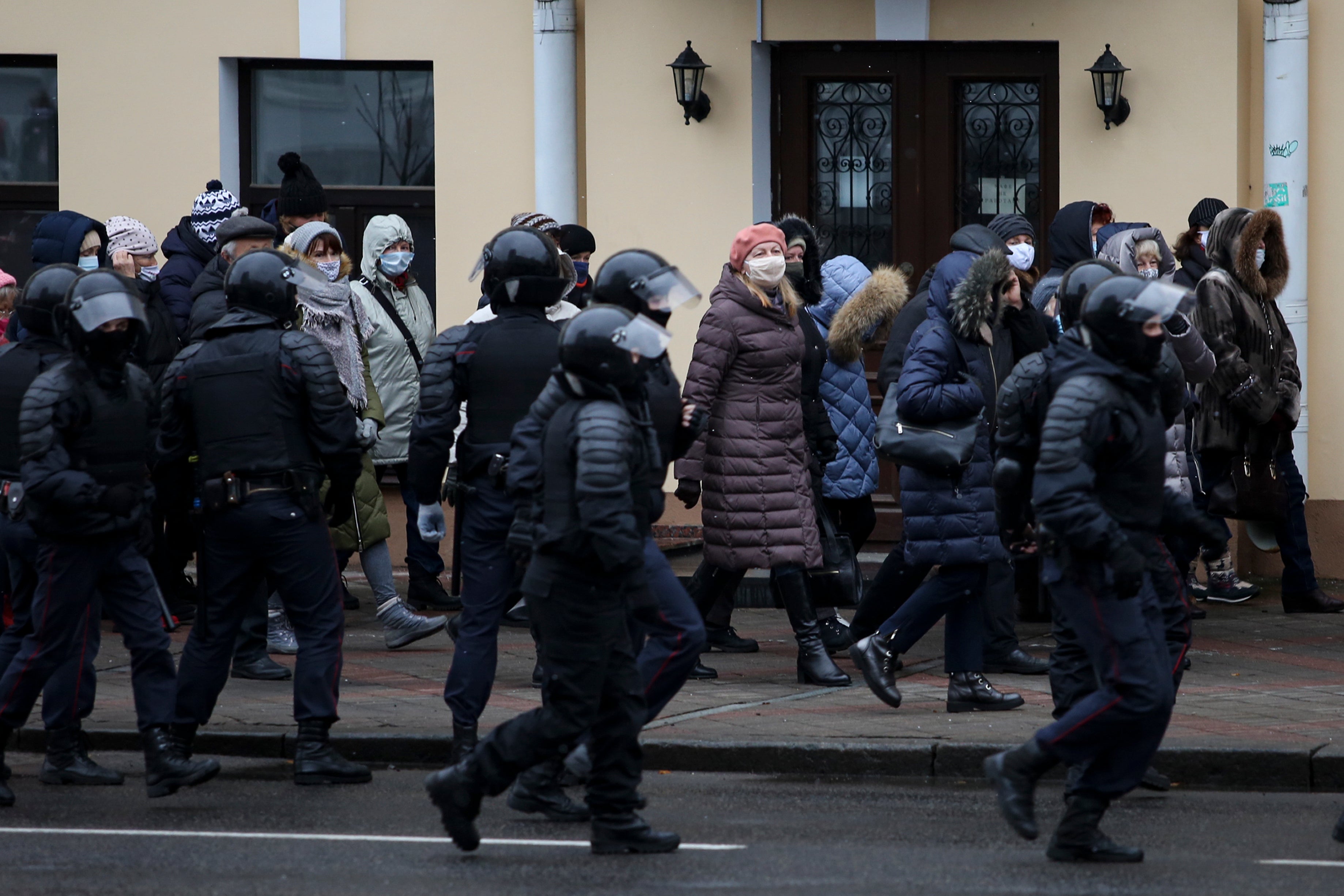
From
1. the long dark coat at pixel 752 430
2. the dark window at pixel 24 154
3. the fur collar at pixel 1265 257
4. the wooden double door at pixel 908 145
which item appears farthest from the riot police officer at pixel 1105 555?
the dark window at pixel 24 154

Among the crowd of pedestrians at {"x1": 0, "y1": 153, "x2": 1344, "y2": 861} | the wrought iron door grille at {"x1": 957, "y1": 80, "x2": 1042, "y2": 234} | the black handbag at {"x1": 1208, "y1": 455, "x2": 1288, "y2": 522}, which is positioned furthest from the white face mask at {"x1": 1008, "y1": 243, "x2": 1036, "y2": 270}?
the wrought iron door grille at {"x1": 957, "y1": 80, "x2": 1042, "y2": 234}

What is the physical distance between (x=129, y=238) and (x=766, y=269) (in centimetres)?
382

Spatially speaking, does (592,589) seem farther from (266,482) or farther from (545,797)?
(266,482)

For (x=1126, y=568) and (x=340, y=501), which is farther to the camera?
(x=340, y=501)

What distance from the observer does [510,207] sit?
42.1 ft

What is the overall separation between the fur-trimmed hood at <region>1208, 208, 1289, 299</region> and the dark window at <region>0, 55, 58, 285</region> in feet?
24.5

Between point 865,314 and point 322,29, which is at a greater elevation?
point 322,29

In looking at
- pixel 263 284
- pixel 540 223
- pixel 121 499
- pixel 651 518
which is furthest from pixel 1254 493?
pixel 121 499

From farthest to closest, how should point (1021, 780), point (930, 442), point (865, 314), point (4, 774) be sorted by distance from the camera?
point (865, 314), point (930, 442), point (4, 774), point (1021, 780)

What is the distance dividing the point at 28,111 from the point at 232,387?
22.8ft

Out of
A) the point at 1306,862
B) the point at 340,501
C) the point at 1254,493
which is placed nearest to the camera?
the point at 1306,862

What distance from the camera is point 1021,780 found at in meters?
6.11

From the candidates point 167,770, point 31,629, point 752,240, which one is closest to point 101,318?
point 31,629

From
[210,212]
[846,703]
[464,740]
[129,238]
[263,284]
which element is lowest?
[846,703]
